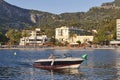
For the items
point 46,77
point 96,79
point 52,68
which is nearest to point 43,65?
point 52,68

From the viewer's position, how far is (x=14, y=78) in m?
58.8

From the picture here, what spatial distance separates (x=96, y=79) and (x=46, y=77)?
8.52 meters

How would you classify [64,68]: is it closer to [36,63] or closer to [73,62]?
[73,62]

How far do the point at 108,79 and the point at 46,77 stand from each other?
10106mm

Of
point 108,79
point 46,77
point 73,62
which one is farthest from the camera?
point 73,62

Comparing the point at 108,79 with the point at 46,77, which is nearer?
the point at 108,79

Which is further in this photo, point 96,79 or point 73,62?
point 73,62

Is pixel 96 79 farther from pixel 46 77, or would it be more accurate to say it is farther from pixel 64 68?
pixel 64 68

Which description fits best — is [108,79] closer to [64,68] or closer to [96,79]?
[96,79]

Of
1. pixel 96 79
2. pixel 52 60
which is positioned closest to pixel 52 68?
pixel 52 60

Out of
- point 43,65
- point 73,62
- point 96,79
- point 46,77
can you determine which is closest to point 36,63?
point 43,65

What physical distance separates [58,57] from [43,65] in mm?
3607

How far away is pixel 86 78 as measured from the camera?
58.4 m

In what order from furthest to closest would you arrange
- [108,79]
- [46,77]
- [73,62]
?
[73,62]
[46,77]
[108,79]
